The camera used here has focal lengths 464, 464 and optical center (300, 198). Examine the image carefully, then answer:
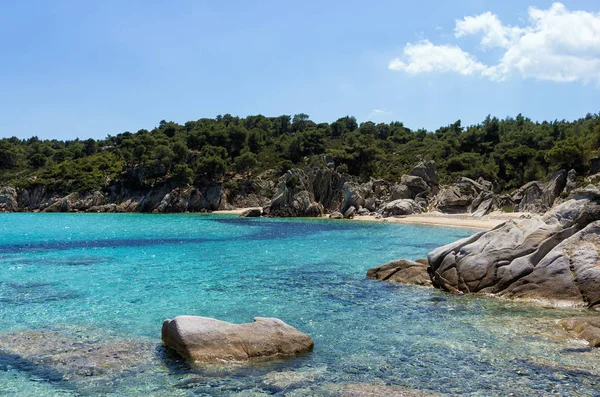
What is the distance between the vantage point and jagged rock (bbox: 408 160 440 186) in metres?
74.9

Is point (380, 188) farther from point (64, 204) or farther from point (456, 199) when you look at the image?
point (64, 204)

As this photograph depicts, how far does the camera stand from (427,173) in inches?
2970

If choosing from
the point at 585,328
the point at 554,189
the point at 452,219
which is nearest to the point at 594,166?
the point at 554,189

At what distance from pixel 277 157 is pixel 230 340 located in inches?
3743

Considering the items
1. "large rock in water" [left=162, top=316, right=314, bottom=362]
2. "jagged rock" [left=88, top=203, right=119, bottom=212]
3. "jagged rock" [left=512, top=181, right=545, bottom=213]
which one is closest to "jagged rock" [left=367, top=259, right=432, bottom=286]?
"large rock in water" [left=162, top=316, right=314, bottom=362]

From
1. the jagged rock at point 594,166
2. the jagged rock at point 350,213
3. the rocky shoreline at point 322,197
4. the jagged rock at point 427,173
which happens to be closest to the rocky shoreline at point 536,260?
the rocky shoreline at point 322,197

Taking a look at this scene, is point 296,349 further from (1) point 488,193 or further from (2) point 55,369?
(1) point 488,193

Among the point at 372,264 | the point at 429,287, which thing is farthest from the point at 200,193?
the point at 429,287

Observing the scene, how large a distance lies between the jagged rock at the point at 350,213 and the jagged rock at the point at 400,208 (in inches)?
182

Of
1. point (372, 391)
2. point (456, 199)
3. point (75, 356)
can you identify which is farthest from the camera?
point (456, 199)

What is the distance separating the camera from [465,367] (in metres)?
11.1

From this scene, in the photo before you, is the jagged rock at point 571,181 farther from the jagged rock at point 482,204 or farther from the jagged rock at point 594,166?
the jagged rock at point 482,204

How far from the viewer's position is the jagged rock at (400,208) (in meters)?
67.1

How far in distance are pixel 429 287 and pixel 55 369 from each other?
15197 mm
